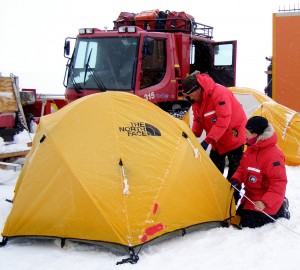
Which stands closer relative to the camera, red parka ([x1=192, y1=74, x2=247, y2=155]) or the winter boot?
the winter boot

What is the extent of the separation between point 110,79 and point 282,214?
447 centimetres

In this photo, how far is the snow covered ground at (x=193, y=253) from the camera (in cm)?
333

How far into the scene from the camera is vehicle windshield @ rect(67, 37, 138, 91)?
25.1ft

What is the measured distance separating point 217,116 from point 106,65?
3678mm

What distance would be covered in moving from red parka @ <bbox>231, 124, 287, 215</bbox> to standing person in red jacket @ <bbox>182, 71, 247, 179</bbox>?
503mm

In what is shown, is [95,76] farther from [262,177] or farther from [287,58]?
[287,58]

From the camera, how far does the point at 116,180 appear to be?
12.6ft

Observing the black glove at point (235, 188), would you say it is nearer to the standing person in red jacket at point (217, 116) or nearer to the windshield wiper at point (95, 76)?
the standing person in red jacket at point (217, 116)

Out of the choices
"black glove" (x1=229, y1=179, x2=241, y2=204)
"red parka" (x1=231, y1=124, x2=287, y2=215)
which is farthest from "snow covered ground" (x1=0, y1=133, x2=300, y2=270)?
"black glove" (x1=229, y1=179, x2=241, y2=204)

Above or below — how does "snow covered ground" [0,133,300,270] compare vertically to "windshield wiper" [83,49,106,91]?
below

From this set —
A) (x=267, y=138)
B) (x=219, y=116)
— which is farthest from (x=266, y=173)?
(x=219, y=116)

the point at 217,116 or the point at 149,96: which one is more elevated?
the point at 149,96

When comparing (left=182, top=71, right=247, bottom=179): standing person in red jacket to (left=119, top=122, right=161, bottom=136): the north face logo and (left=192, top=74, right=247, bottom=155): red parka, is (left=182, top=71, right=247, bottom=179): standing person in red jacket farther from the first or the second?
(left=119, top=122, right=161, bottom=136): the north face logo

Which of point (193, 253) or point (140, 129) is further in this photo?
point (140, 129)
